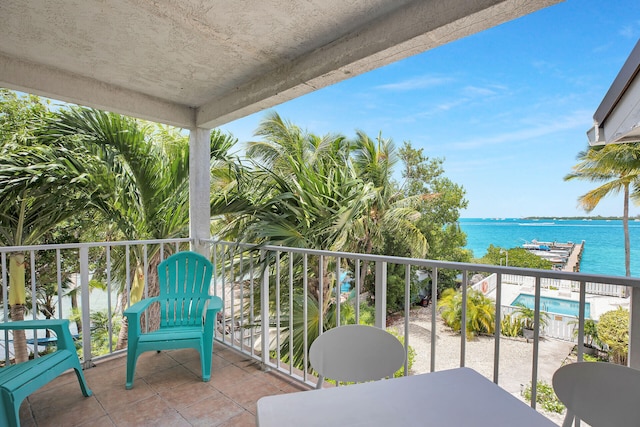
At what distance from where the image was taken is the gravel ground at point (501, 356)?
11.2 meters

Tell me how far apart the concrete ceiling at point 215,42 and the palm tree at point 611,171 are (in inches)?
515

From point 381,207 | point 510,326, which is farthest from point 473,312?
point 381,207

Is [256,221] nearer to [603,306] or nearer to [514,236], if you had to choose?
[603,306]

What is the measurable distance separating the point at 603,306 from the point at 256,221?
65.6ft

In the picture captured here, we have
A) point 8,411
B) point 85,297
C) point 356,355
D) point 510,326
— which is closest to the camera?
point 356,355

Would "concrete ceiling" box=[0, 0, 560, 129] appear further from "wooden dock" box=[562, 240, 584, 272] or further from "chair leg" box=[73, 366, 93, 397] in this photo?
"wooden dock" box=[562, 240, 584, 272]

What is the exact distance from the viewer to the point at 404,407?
38.2 inches

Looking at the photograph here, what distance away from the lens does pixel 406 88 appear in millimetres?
34344

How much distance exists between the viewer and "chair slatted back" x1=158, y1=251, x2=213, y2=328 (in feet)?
9.91

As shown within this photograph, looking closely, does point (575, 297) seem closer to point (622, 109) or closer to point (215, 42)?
point (622, 109)

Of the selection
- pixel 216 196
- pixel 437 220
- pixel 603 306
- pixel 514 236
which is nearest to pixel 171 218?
pixel 216 196

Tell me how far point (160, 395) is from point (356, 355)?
179 cm

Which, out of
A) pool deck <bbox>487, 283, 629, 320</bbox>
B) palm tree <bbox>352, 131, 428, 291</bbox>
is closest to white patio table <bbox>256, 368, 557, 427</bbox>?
palm tree <bbox>352, 131, 428, 291</bbox>

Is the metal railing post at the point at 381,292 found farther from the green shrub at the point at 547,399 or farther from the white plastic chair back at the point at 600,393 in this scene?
the green shrub at the point at 547,399
